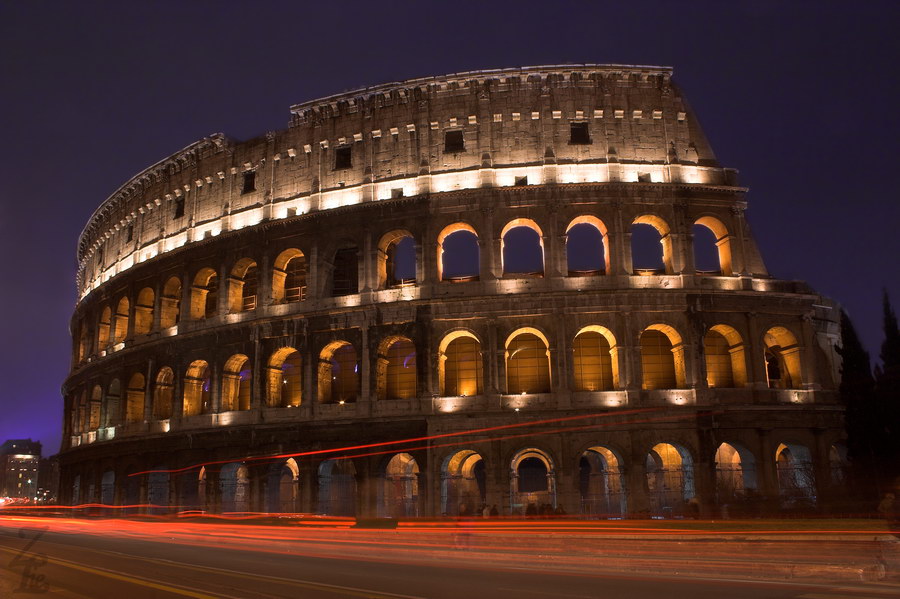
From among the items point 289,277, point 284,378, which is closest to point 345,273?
point 289,277

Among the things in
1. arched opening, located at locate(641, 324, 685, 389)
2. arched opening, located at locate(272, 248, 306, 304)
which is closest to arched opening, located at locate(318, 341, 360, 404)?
arched opening, located at locate(272, 248, 306, 304)

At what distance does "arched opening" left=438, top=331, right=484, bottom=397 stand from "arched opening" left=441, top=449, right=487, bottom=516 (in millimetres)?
2426

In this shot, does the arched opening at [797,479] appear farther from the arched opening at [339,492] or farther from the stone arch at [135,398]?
the stone arch at [135,398]

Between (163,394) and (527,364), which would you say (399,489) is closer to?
(527,364)

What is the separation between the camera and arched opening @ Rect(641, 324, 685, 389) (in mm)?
27656

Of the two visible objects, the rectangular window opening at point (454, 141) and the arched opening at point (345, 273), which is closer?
the rectangular window opening at point (454, 141)

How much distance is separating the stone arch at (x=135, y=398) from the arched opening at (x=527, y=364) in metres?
18.4

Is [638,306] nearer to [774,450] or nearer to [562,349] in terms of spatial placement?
[562,349]

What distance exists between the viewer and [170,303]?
35312mm

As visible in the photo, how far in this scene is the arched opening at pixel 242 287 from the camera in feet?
106

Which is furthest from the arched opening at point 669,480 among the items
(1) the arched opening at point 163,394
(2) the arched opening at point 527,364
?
(1) the arched opening at point 163,394

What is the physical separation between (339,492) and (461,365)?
673 cm

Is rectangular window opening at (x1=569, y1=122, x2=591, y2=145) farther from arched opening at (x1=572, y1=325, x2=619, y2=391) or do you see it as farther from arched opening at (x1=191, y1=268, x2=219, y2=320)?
arched opening at (x1=191, y1=268, x2=219, y2=320)

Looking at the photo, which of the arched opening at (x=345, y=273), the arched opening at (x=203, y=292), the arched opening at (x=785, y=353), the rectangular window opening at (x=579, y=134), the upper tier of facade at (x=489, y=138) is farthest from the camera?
the arched opening at (x=203, y=292)
